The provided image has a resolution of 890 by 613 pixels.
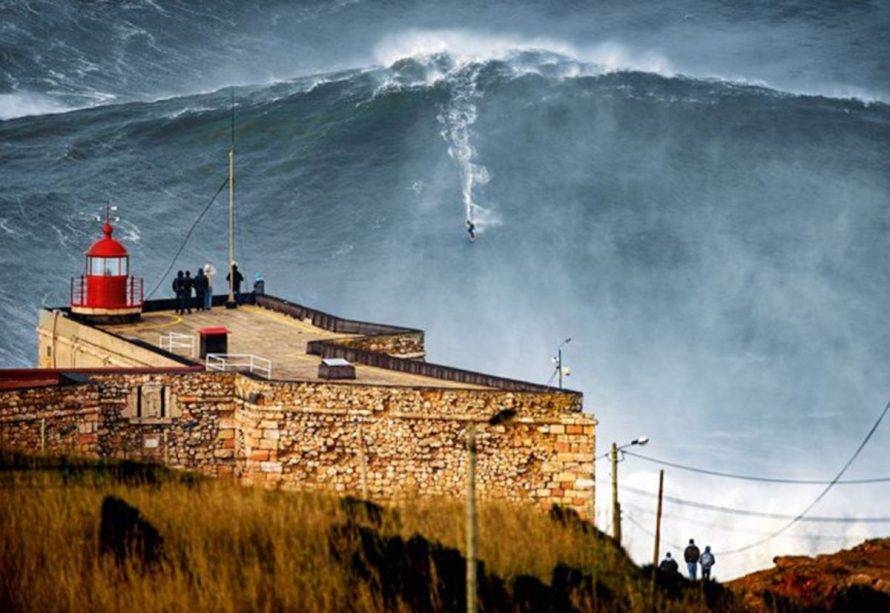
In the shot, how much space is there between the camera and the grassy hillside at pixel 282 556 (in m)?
17.8

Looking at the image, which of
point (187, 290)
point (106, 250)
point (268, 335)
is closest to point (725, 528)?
point (187, 290)

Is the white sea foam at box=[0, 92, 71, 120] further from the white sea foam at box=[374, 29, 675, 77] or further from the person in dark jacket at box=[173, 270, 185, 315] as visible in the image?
the person in dark jacket at box=[173, 270, 185, 315]

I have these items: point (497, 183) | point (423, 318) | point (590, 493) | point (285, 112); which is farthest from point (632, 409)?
point (285, 112)

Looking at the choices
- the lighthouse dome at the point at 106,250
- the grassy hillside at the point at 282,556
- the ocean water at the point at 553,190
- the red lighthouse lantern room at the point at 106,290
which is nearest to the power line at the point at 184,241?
the ocean water at the point at 553,190

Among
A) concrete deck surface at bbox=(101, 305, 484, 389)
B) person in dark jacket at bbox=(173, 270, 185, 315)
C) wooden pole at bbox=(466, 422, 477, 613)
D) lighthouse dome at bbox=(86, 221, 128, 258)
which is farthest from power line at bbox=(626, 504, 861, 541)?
wooden pole at bbox=(466, 422, 477, 613)

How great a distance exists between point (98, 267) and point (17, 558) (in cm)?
2655

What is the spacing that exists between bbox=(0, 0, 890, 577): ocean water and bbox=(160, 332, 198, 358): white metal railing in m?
20.1

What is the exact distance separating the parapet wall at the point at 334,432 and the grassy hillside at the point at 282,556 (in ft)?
30.8

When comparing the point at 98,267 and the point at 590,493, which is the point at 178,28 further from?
the point at 590,493

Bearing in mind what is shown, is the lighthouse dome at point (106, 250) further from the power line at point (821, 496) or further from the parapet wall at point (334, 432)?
the power line at point (821, 496)

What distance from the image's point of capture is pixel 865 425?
71812 millimetres

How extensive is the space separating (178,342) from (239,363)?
13.3 ft

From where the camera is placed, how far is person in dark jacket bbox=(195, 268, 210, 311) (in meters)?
47.6

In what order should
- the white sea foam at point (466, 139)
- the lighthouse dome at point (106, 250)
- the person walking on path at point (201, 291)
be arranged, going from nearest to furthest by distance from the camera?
the lighthouse dome at point (106, 250), the person walking on path at point (201, 291), the white sea foam at point (466, 139)
